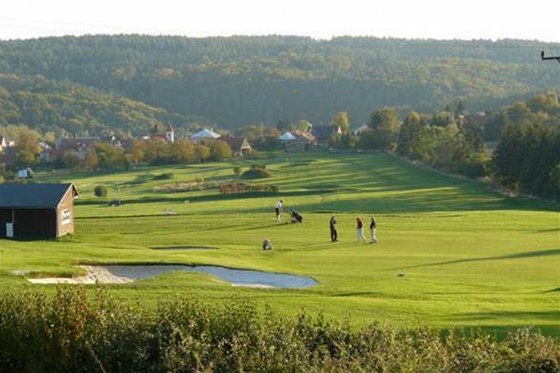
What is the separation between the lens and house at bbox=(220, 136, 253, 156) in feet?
481

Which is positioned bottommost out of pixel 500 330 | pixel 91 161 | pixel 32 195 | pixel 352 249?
pixel 91 161

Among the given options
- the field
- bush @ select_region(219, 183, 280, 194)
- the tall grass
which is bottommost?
bush @ select_region(219, 183, 280, 194)

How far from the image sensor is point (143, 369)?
18484 millimetres

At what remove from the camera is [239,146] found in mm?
149750

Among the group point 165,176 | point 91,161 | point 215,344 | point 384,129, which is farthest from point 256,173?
point 215,344

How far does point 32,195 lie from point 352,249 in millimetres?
18404

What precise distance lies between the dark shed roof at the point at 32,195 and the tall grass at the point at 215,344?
108ft

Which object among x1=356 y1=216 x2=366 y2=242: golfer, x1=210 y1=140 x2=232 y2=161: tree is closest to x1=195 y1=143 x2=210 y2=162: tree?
x1=210 y1=140 x2=232 y2=161: tree

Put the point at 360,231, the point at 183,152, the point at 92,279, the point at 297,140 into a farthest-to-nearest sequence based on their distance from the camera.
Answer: the point at 297,140 → the point at 183,152 → the point at 360,231 → the point at 92,279

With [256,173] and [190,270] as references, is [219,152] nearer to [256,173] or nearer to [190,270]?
[256,173]

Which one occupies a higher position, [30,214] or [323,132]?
[30,214]

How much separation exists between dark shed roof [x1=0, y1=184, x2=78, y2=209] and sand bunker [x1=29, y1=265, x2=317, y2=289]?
1450cm

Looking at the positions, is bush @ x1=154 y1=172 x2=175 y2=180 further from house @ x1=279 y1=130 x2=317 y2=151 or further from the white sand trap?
the white sand trap

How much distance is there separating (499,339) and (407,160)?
10366 centimetres
